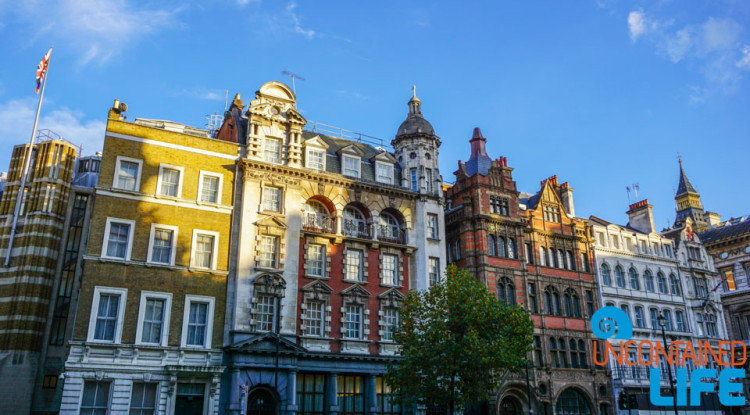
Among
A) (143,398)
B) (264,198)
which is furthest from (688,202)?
(143,398)

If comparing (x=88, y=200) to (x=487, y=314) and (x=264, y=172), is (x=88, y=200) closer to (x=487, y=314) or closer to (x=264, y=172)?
(x=264, y=172)

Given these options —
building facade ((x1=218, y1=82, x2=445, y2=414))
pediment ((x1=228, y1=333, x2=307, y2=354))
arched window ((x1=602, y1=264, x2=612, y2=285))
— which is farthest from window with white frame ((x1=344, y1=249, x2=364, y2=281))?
arched window ((x1=602, y1=264, x2=612, y2=285))

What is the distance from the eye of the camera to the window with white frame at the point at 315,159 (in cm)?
4075

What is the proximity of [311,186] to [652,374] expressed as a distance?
3262 cm

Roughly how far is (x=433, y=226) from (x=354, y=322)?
9.82m

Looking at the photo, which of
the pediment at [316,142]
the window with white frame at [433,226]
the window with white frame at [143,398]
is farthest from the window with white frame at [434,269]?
the window with white frame at [143,398]

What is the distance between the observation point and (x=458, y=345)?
1244 inches

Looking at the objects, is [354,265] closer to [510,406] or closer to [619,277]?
[510,406]

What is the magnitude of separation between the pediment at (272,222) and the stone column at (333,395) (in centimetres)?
960

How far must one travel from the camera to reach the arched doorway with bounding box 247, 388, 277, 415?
33.9 metres

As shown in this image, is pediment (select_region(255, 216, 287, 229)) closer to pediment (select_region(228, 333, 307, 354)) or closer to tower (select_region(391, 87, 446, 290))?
pediment (select_region(228, 333, 307, 354))

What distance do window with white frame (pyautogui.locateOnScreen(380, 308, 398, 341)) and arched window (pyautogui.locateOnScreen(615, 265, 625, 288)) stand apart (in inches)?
929

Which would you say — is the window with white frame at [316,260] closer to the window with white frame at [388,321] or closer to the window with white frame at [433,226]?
the window with white frame at [388,321]

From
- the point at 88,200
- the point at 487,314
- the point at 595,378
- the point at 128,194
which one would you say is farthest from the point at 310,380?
the point at 595,378
